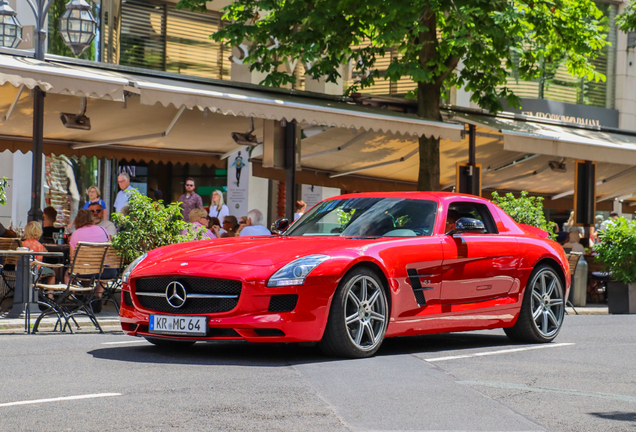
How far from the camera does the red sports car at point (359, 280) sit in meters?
7.41

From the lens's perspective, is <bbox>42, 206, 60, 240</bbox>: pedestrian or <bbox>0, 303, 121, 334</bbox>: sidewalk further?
<bbox>42, 206, 60, 240</bbox>: pedestrian

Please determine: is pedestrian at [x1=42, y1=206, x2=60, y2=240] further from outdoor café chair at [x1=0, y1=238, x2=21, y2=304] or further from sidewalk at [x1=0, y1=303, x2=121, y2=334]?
sidewalk at [x1=0, y1=303, x2=121, y2=334]

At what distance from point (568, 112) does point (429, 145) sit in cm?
1474

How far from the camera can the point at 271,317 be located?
7344mm

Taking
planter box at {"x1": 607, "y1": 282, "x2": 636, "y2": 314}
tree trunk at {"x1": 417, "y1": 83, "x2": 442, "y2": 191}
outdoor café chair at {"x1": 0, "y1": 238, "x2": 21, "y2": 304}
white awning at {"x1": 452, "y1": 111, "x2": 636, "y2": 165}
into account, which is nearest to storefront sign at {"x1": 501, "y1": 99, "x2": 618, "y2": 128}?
white awning at {"x1": 452, "y1": 111, "x2": 636, "y2": 165}

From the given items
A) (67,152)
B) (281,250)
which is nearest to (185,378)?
(281,250)

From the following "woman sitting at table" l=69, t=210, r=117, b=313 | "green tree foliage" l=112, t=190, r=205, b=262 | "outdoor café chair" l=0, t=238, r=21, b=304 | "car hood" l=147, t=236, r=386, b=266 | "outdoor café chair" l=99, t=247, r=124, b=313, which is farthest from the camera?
"outdoor café chair" l=0, t=238, r=21, b=304

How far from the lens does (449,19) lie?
55.8 ft

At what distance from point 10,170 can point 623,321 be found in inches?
577

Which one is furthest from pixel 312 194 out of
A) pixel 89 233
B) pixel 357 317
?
pixel 357 317

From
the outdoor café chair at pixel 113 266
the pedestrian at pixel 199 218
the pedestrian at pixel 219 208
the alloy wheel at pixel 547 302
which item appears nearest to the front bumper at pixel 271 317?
the alloy wheel at pixel 547 302

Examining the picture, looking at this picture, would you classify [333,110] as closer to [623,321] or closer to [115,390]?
[623,321]

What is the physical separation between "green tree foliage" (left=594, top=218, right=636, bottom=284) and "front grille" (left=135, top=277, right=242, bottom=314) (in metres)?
9.85

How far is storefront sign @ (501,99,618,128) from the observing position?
3000cm
